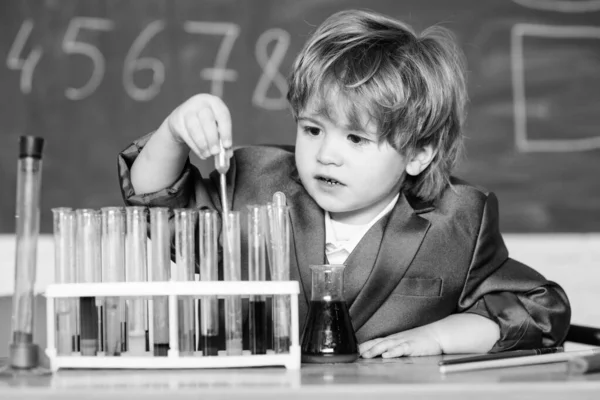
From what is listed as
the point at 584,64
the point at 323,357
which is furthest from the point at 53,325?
the point at 584,64

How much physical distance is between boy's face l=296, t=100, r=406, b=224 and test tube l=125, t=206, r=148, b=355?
31 cm

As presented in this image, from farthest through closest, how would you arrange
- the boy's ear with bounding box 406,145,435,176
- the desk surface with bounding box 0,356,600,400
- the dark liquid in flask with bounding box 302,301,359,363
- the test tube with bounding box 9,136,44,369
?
the boy's ear with bounding box 406,145,435,176
the dark liquid in flask with bounding box 302,301,359,363
the test tube with bounding box 9,136,44,369
the desk surface with bounding box 0,356,600,400

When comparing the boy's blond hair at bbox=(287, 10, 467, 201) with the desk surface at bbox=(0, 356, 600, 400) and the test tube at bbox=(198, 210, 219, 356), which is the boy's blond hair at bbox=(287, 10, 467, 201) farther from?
the desk surface at bbox=(0, 356, 600, 400)

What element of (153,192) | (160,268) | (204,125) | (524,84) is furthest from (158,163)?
(524,84)

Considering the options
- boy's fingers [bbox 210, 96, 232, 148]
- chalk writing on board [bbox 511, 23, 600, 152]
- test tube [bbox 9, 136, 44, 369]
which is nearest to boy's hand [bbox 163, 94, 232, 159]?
boy's fingers [bbox 210, 96, 232, 148]

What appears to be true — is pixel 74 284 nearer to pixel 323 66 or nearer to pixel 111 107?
pixel 323 66

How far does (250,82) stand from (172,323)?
130 cm

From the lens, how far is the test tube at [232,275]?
837 millimetres

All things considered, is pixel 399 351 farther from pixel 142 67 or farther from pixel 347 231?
pixel 142 67

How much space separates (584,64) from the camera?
213 cm

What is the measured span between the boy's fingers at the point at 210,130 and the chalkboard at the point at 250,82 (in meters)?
1.08

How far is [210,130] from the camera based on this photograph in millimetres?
958

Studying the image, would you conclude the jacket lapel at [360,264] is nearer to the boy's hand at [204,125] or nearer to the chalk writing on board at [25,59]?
the boy's hand at [204,125]

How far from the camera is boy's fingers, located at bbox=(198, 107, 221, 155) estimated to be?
37.7 inches
